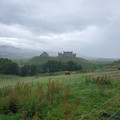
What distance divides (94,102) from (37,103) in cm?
310

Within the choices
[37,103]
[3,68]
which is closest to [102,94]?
[37,103]

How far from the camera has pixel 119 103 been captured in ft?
16.7

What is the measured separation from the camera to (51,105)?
5.19 meters

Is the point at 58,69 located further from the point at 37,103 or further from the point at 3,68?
the point at 37,103

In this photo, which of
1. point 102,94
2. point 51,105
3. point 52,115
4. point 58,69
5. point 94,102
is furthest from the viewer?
point 58,69

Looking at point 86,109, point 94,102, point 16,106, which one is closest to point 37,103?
point 16,106

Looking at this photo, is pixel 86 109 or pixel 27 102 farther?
pixel 86 109

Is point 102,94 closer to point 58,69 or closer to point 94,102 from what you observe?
point 94,102

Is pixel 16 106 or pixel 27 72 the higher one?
pixel 16 106

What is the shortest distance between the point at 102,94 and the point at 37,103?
420cm

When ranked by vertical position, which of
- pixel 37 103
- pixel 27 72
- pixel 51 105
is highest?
pixel 37 103

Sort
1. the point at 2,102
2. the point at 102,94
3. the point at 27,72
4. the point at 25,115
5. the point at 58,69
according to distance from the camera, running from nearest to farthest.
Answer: the point at 25,115 < the point at 2,102 < the point at 102,94 < the point at 27,72 < the point at 58,69

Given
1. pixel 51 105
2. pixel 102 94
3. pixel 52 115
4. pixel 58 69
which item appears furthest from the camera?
pixel 58 69

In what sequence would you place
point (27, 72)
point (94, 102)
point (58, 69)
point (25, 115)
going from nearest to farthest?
1. point (25, 115)
2. point (94, 102)
3. point (27, 72)
4. point (58, 69)
